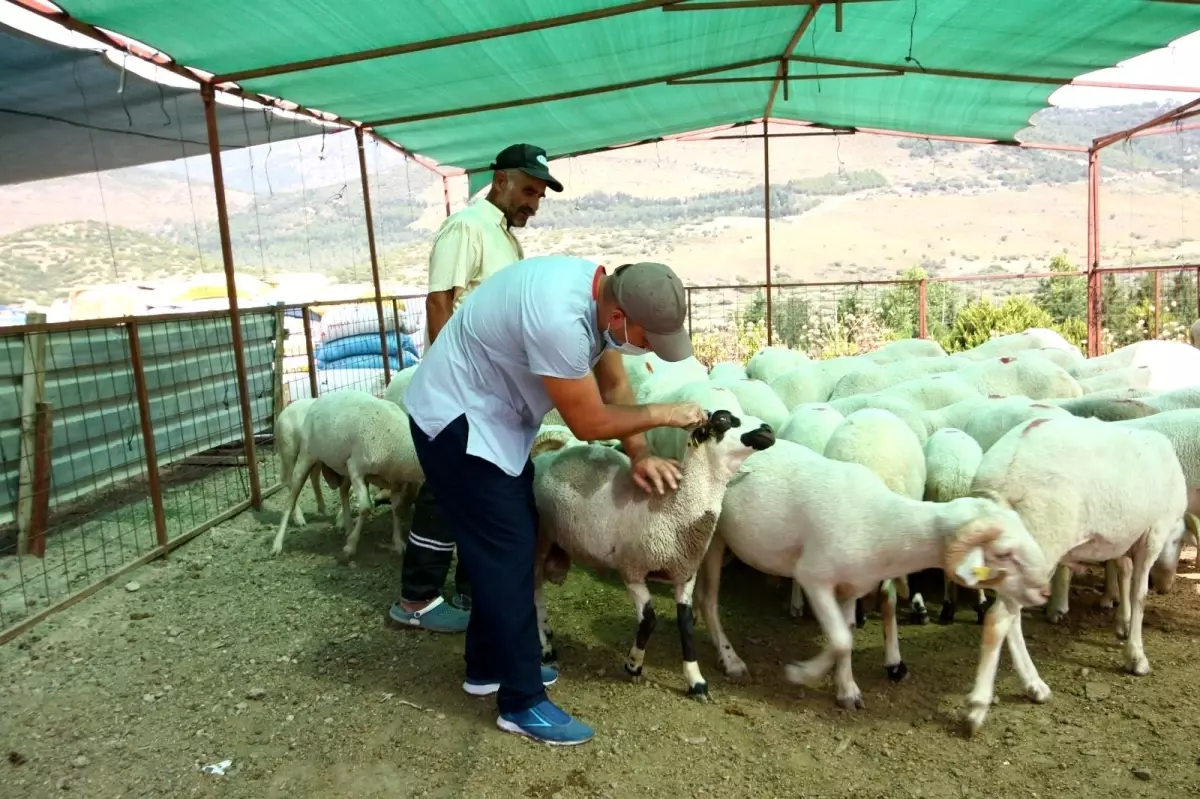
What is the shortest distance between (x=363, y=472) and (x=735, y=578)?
226 cm

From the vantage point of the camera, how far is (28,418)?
16.6 ft

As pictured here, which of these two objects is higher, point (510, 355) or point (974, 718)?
point (510, 355)

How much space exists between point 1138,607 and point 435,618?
3108 millimetres

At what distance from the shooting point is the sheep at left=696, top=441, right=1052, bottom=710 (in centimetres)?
298

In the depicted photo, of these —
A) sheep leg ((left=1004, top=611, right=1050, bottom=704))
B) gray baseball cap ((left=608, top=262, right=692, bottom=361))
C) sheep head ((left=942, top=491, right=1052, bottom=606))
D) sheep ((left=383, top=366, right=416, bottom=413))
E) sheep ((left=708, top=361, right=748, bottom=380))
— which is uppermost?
gray baseball cap ((left=608, top=262, right=692, bottom=361))

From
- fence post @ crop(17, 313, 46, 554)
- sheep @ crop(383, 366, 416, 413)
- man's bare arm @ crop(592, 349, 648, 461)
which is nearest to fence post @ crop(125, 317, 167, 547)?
fence post @ crop(17, 313, 46, 554)

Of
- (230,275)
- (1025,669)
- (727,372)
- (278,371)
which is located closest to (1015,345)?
(727,372)

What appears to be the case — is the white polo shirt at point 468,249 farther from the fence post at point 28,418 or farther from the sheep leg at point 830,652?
the fence post at point 28,418

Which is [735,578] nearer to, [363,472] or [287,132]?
[363,472]

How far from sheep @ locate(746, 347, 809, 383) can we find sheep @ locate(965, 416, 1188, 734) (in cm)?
321

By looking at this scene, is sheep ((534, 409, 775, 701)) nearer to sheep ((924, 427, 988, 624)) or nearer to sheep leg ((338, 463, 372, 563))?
sheep ((924, 427, 988, 624))

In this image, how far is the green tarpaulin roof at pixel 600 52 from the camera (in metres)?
4.68

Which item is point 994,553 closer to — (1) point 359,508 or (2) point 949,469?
(2) point 949,469

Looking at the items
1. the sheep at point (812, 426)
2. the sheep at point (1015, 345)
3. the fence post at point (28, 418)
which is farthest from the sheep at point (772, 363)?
the fence post at point (28, 418)
